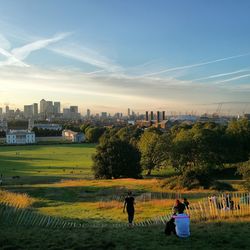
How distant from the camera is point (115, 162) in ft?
242

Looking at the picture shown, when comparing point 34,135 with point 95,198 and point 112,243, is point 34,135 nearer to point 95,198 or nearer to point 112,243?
point 95,198

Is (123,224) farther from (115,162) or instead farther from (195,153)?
(195,153)

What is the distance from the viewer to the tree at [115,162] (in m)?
73.6

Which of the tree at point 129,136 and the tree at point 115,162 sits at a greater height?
the tree at point 129,136

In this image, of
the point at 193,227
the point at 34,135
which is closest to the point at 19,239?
the point at 193,227

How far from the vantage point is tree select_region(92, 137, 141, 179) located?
73.6 meters

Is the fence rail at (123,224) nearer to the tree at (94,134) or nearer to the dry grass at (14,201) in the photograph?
the dry grass at (14,201)

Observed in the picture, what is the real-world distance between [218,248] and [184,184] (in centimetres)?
3376

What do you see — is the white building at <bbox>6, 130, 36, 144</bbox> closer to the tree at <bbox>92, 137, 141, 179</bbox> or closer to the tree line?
the tree line

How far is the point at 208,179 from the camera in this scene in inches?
1902

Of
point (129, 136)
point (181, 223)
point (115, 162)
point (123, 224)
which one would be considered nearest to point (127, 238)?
point (181, 223)

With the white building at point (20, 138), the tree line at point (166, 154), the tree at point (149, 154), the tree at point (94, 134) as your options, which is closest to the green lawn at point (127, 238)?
the tree line at point (166, 154)

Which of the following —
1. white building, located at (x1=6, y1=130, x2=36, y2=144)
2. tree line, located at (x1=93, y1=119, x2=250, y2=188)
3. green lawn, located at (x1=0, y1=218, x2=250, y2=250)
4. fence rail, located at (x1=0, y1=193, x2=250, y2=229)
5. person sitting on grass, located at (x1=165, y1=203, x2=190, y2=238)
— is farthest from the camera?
white building, located at (x1=6, y1=130, x2=36, y2=144)

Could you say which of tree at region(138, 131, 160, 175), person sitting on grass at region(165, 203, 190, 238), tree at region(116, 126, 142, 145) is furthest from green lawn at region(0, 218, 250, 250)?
tree at region(116, 126, 142, 145)
